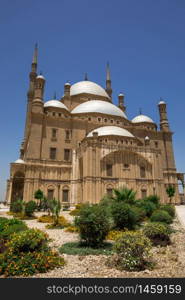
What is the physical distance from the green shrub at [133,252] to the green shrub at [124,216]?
495 cm

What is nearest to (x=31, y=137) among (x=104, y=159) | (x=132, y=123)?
(x=104, y=159)

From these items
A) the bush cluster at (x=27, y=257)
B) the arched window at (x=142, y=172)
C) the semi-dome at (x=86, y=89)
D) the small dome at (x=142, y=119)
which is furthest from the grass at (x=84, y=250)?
the semi-dome at (x=86, y=89)

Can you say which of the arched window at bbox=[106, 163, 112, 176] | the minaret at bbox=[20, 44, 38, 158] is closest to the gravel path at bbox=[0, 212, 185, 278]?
the arched window at bbox=[106, 163, 112, 176]

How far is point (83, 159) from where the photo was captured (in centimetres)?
2753

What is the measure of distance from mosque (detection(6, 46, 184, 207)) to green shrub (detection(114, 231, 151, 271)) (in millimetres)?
19307

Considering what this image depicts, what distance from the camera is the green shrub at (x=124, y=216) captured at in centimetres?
1095

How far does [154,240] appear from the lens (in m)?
8.18

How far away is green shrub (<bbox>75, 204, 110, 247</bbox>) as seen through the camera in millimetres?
7840

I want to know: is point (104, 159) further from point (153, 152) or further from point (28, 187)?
point (28, 187)

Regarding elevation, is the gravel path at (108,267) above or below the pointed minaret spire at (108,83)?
below

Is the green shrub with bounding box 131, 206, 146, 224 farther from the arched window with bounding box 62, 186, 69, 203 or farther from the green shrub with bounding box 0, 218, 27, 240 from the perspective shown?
the arched window with bounding box 62, 186, 69, 203

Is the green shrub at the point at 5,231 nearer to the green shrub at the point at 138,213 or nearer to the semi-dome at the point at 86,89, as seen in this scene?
the green shrub at the point at 138,213

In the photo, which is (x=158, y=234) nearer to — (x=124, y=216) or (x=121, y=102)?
(x=124, y=216)

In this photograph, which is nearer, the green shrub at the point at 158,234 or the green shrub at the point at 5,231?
the green shrub at the point at 5,231
